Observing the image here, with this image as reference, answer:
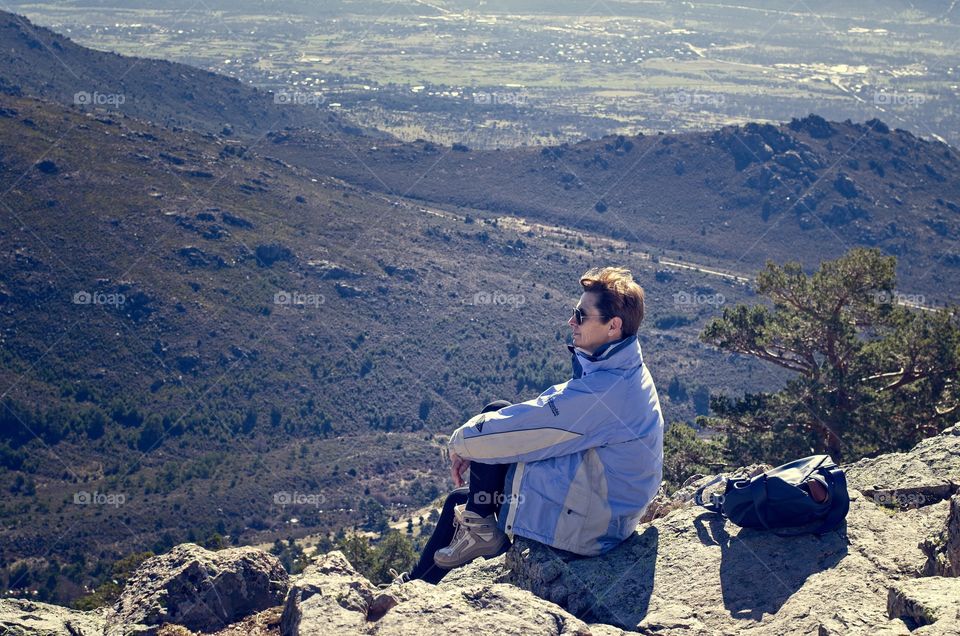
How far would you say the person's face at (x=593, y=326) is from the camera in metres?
6.64

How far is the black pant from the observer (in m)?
6.75

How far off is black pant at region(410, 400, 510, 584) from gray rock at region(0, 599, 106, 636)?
2021 millimetres

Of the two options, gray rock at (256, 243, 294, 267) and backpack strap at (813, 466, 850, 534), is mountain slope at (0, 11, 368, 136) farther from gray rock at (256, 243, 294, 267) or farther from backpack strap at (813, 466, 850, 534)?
backpack strap at (813, 466, 850, 534)

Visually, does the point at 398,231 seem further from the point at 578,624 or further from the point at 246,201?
the point at 578,624

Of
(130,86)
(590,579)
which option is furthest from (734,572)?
(130,86)

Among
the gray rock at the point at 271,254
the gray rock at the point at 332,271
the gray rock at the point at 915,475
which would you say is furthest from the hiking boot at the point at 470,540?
the gray rock at the point at 332,271

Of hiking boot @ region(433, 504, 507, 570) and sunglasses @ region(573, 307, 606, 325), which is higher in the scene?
sunglasses @ region(573, 307, 606, 325)

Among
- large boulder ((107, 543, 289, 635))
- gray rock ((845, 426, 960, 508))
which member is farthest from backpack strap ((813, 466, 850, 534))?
large boulder ((107, 543, 289, 635))

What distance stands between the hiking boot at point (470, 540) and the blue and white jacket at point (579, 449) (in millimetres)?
162

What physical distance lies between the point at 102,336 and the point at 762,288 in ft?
104

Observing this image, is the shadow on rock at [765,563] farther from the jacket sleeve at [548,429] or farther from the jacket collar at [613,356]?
the jacket collar at [613,356]

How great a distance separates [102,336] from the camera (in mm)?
43688

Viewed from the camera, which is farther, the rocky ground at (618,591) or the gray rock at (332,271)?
the gray rock at (332,271)

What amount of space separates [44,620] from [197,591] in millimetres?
879
